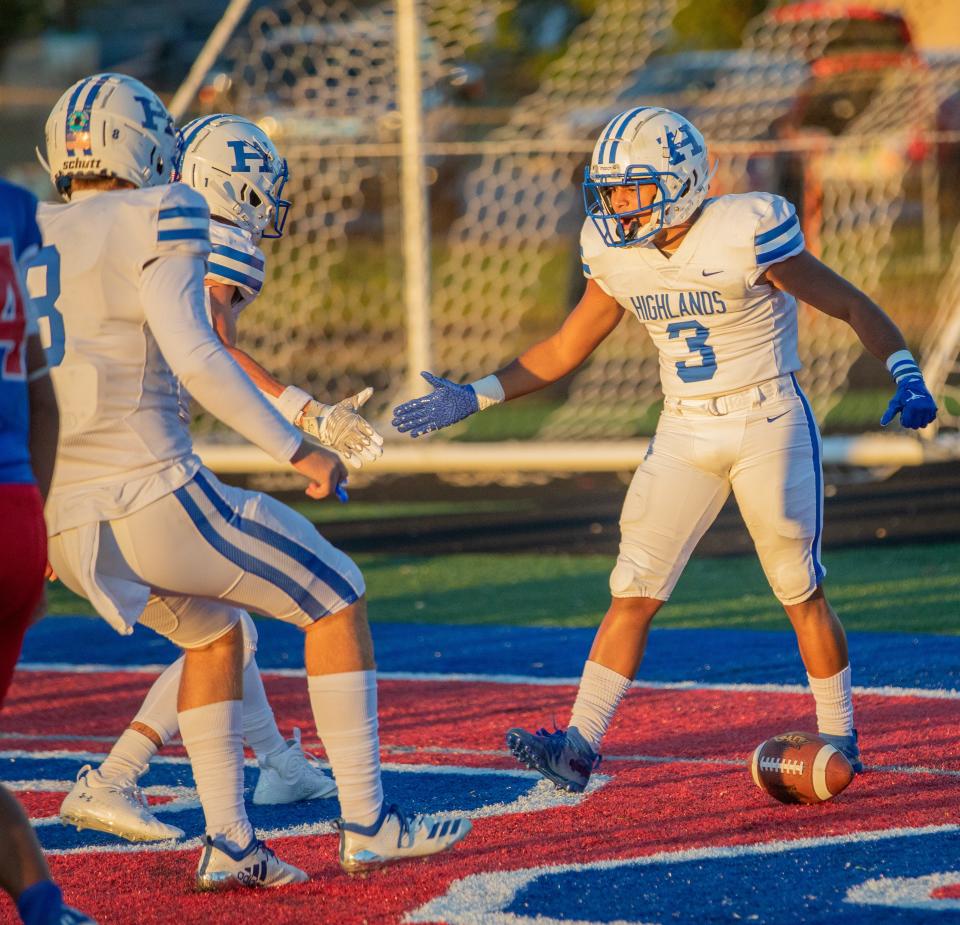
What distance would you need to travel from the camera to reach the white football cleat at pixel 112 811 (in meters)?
4.38

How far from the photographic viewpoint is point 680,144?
15.3 feet

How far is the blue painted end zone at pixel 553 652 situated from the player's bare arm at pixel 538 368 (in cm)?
148

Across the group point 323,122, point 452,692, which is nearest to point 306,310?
point 323,122

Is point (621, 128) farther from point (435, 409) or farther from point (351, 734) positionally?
point (351, 734)

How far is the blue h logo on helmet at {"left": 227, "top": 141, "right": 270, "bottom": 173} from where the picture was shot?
455 cm

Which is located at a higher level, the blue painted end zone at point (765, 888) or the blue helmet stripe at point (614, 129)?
the blue helmet stripe at point (614, 129)

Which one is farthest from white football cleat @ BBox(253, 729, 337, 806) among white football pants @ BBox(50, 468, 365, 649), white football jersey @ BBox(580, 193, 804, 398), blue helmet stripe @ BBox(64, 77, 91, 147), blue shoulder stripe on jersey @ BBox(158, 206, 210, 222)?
blue helmet stripe @ BBox(64, 77, 91, 147)

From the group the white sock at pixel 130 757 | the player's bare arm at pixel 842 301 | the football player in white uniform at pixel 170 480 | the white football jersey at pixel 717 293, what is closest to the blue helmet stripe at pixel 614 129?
the white football jersey at pixel 717 293

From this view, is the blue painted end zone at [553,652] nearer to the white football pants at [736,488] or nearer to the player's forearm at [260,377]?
the white football pants at [736,488]

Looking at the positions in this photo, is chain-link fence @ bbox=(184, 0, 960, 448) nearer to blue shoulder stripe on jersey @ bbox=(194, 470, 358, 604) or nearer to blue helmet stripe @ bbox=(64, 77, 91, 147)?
blue helmet stripe @ bbox=(64, 77, 91, 147)

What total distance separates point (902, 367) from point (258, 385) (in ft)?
5.62

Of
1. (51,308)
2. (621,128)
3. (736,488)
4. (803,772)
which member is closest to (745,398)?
(736,488)

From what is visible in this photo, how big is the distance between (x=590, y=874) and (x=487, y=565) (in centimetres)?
443

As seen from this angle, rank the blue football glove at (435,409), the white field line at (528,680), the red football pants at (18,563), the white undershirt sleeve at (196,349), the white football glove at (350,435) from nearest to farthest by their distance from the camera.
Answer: the red football pants at (18,563), the white undershirt sleeve at (196,349), the white football glove at (350,435), the blue football glove at (435,409), the white field line at (528,680)
